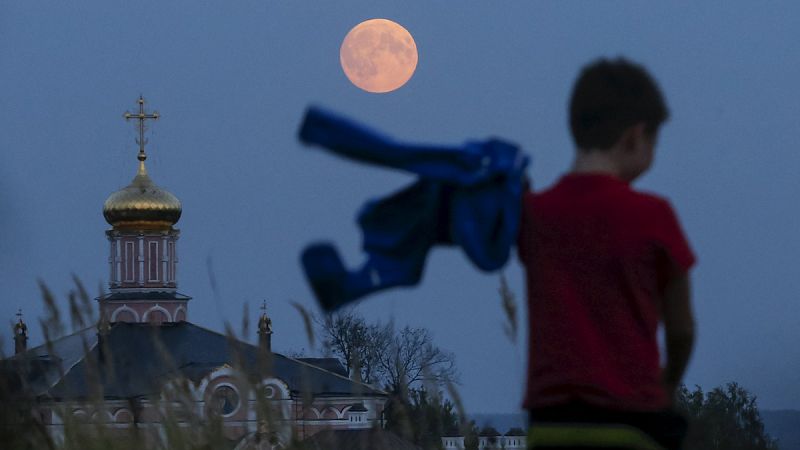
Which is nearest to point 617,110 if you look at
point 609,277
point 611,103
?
point 611,103

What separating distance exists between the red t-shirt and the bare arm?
0.11ft

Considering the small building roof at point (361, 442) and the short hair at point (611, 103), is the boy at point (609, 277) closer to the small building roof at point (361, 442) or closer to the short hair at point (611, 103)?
the short hair at point (611, 103)

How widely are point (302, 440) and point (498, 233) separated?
5.14 ft

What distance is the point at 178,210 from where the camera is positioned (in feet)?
209

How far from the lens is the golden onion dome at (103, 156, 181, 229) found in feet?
206

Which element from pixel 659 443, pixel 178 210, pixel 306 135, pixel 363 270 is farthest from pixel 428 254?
pixel 178 210

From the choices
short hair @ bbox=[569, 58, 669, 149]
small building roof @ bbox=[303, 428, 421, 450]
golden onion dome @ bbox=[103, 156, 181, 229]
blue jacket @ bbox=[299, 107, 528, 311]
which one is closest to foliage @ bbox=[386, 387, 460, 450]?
small building roof @ bbox=[303, 428, 421, 450]

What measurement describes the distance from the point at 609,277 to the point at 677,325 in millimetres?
182

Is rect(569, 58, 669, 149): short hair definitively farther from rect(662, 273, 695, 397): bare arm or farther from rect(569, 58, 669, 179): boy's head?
rect(662, 273, 695, 397): bare arm

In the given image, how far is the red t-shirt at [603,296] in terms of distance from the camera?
3.36m

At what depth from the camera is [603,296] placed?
3.39 meters

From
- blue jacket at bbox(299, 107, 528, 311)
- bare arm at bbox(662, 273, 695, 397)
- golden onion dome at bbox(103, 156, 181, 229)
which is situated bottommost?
bare arm at bbox(662, 273, 695, 397)

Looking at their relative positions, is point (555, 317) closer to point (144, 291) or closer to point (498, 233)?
point (498, 233)

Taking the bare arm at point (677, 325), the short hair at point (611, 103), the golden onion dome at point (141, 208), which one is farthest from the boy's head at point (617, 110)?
the golden onion dome at point (141, 208)
